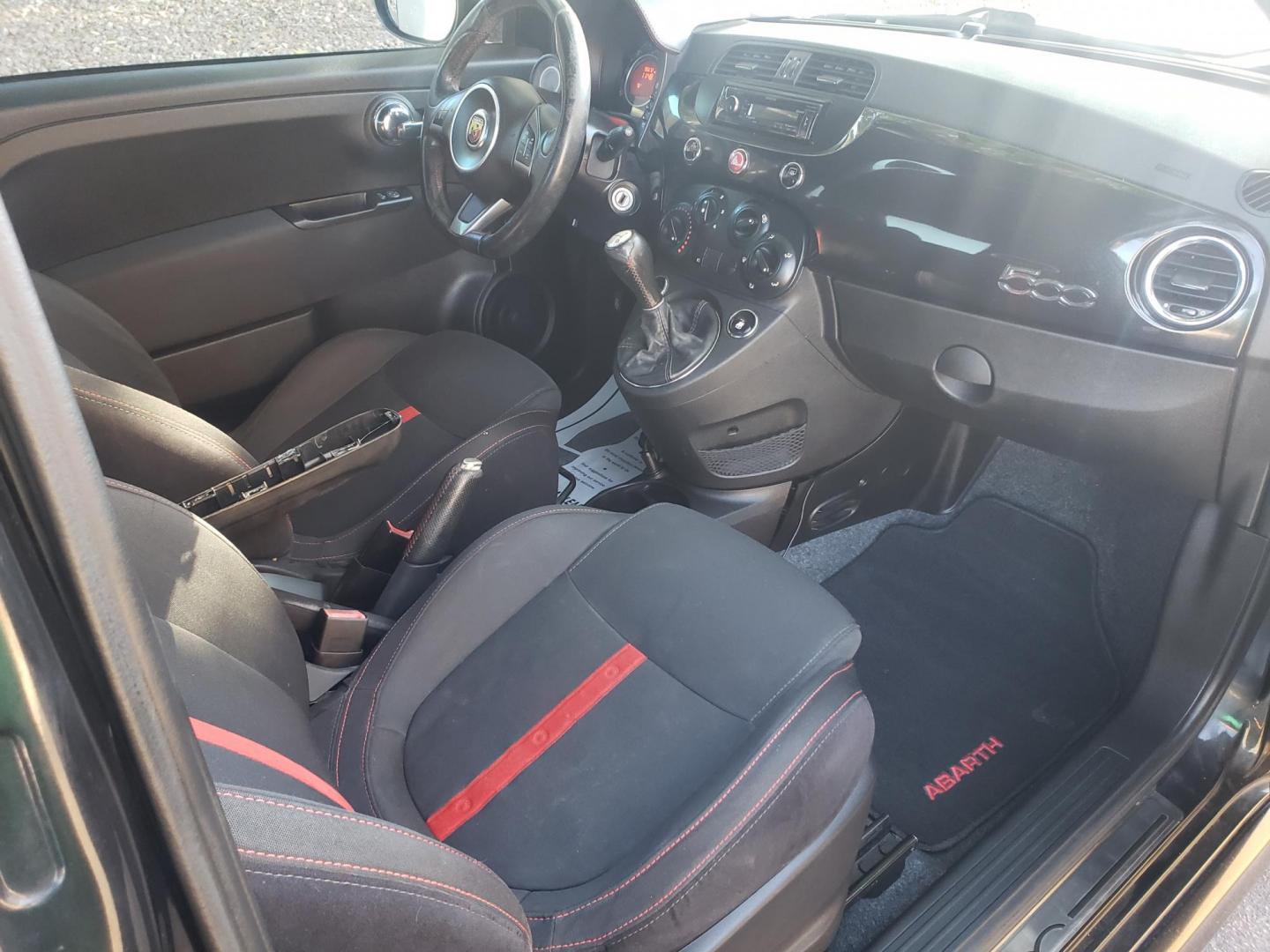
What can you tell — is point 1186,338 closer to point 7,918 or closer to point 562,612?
point 562,612

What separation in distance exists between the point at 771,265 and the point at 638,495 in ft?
1.81

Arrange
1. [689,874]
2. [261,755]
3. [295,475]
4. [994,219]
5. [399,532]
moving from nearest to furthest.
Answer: [261,755], [689,874], [295,475], [994,219], [399,532]

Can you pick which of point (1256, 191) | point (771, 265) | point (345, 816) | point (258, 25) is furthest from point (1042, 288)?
point (258, 25)

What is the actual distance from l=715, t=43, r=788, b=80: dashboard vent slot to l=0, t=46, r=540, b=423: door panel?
18.6 inches

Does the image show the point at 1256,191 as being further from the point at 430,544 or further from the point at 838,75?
the point at 430,544

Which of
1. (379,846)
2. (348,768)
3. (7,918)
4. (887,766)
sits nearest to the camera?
(7,918)

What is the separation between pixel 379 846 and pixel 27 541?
0.96 feet

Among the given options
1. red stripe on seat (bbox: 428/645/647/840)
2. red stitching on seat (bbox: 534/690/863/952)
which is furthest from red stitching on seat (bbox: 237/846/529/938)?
red stripe on seat (bbox: 428/645/647/840)

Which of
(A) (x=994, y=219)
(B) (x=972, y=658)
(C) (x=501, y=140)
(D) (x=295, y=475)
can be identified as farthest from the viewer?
(B) (x=972, y=658)

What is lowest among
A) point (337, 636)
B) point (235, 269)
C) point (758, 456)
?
point (337, 636)

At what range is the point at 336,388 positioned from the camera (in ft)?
5.79

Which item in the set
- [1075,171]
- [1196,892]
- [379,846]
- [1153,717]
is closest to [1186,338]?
[1075,171]

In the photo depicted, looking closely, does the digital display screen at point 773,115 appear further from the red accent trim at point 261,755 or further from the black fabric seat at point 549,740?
the red accent trim at point 261,755

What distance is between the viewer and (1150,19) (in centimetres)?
138
